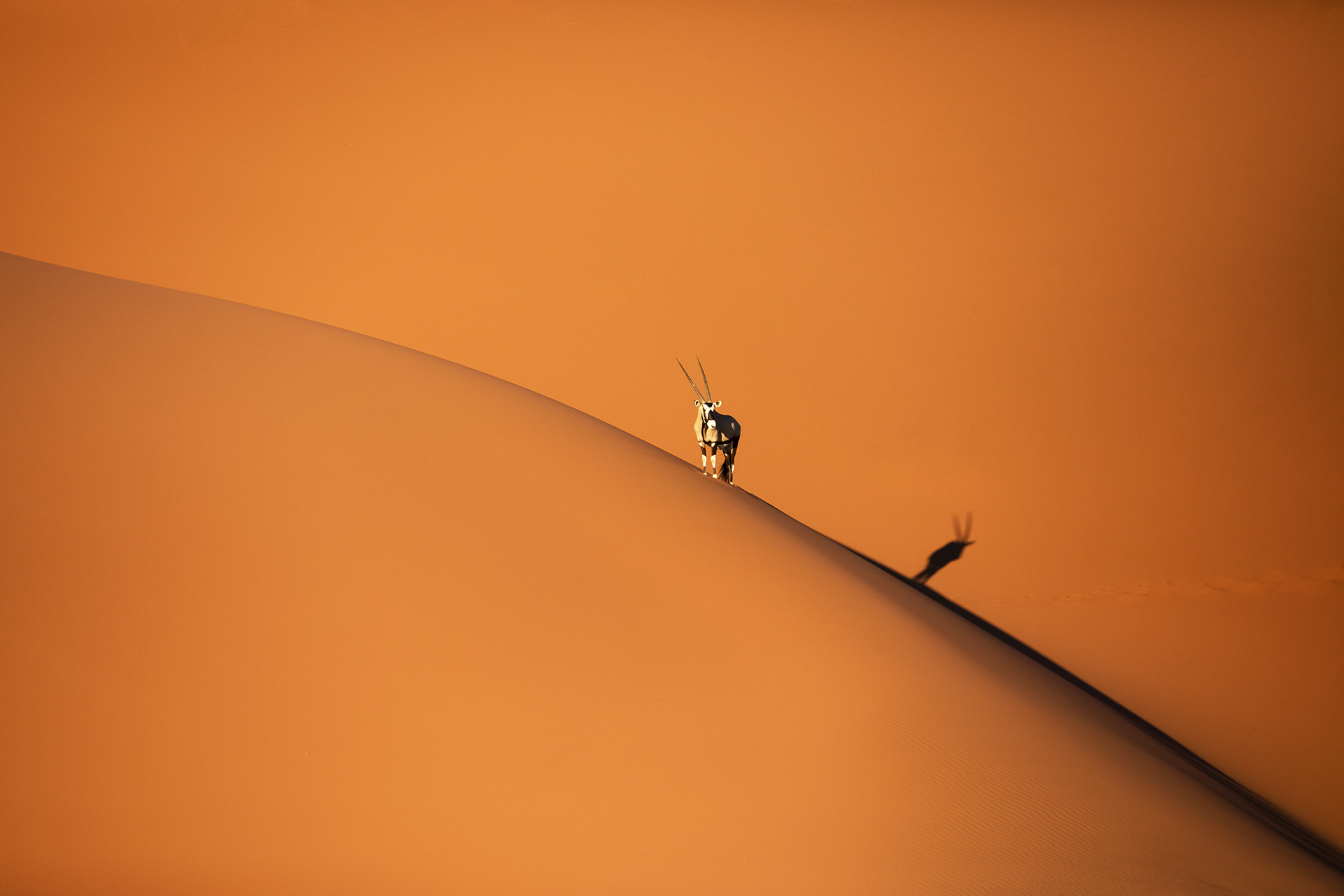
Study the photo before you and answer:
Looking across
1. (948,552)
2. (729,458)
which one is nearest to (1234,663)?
(948,552)

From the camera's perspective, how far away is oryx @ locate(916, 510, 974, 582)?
8938mm

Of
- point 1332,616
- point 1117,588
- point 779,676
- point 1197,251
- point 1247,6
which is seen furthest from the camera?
point 1247,6

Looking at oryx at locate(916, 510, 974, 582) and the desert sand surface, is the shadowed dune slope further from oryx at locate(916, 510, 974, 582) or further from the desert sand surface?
oryx at locate(916, 510, 974, 582)

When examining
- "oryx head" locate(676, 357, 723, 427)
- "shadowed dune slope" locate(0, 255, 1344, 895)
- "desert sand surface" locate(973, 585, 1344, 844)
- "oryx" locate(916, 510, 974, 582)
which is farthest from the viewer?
"oryx" locate(916, 510, 974, 582)

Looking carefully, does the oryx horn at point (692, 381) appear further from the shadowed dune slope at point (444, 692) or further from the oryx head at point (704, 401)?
the shadowed dune slope at point (444, 692)

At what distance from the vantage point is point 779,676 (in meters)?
4.60

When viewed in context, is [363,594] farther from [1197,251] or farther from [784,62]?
[784,62]

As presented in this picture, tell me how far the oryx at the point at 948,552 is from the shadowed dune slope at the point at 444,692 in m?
2.97

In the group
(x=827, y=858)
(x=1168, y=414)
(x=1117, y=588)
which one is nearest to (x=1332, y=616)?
(x=1117, y=588)

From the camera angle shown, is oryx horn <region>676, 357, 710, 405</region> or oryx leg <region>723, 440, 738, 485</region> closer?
oryx leg <region>723, 440, 738, 485</region>

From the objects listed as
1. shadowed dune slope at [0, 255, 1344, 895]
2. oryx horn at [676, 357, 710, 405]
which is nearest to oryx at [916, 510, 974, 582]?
shadowed dune slope at [0, 255, 1344, 895]

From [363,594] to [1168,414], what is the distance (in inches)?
367

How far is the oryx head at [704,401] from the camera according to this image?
8.74 meters

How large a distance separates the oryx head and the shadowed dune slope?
2975 millimetres
